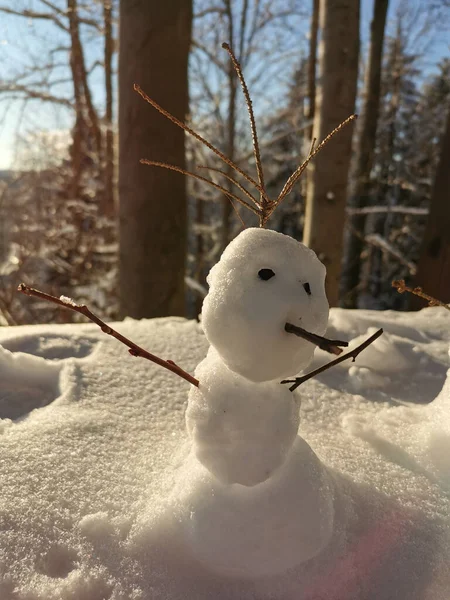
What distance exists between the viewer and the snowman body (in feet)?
1.96

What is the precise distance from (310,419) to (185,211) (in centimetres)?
196

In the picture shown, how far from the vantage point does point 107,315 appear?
233 inches

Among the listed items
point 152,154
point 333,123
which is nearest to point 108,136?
point 152,154

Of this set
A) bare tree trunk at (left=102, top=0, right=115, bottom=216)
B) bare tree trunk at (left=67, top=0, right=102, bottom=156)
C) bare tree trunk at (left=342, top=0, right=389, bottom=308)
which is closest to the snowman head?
bare tree trunk at (left=342, top=0, right=389, bottom=308)

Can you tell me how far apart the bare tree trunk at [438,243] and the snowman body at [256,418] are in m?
2.85

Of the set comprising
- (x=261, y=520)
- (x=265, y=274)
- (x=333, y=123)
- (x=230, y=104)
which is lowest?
(x=261, y=520)

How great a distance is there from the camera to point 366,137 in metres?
6.04

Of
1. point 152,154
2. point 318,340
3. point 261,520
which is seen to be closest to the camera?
point 318,340

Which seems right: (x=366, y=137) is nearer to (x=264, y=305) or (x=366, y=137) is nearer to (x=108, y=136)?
(x=108, y=136)

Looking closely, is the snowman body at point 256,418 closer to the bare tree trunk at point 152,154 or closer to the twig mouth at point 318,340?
the twig mouth at point 318,340

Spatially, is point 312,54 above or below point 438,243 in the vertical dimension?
above

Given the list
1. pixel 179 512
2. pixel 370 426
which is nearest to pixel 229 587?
pixel 179 512

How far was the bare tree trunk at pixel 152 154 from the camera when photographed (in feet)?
7.70

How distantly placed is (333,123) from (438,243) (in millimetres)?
1352
